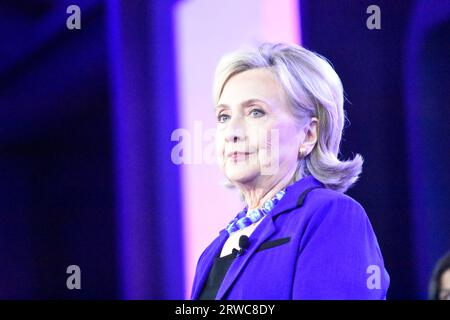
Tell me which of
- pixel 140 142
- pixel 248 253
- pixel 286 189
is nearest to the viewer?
pixel 248 253

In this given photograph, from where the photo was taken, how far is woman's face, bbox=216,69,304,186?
2.48 m

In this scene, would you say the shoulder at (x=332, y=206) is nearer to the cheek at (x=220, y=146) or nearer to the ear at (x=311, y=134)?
the ear at (x=311, y=134)

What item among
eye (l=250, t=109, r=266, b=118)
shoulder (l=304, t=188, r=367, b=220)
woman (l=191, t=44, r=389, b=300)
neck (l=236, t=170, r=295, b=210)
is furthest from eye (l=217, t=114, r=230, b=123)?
shoulder (l=304, t=188, r=367, b=220)

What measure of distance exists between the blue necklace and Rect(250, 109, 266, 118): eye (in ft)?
0.89

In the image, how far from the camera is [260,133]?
2.50 metres

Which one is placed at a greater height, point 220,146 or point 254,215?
point 220,146

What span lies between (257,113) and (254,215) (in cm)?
35

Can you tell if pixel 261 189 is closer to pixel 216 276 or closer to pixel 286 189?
pixel 286 189

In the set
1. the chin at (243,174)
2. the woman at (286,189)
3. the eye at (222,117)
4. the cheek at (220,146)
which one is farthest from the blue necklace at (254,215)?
the eye at (222,117)

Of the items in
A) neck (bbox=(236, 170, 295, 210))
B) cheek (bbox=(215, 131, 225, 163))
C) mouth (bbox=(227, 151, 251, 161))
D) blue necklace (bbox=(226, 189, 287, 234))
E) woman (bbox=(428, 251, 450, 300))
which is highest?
cheek (bbox=(215, 131, 225, 163))

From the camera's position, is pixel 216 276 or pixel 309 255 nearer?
pixel 309 255

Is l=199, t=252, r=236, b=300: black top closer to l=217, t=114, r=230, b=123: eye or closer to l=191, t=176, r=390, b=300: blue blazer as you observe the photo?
l=191, t=176, r=390, b=300: blue blazer

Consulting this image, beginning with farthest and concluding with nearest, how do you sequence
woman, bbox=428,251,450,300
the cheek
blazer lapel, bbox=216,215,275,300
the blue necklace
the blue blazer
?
woman, bbox=428,251,450,300
the cheek
the blue necklace
blazer lapel, bbox=216,215,275,300
the blue blazer

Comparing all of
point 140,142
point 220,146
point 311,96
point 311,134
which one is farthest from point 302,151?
point 140,142
